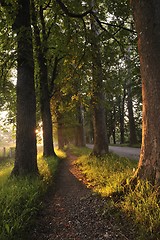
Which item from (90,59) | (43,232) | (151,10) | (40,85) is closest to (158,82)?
(151,10)

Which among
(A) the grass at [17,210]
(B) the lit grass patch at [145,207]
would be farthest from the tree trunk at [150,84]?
(A) the grass at [17,210]

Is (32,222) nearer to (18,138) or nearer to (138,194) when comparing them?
(138,194)

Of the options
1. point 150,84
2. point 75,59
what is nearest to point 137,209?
point 150,84

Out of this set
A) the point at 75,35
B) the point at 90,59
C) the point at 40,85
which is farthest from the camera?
the point at 40,85

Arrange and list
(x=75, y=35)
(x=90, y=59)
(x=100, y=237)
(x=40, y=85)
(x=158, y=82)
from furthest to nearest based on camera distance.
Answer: (x=40, y=85) < (x=90, y=59) < (x=75, y=35) < (x=158, y=82) < (x=100, y=237)

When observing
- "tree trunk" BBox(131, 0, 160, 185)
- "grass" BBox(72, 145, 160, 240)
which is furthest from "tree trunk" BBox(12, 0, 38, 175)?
"tree trunk" BBox(131, 0, 160, 185)

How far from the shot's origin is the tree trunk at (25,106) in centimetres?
722

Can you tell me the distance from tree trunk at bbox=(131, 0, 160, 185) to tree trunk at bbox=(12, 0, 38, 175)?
3.92 m

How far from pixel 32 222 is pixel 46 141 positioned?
998 centimetres

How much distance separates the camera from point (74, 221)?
438cm

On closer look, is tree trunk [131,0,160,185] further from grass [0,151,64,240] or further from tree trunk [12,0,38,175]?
tree trunk [12,0,38,175]

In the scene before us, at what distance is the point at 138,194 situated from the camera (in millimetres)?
4172

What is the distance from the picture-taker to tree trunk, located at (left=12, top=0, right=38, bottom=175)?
7219 millimetres

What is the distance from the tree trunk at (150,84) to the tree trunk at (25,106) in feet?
12.8
